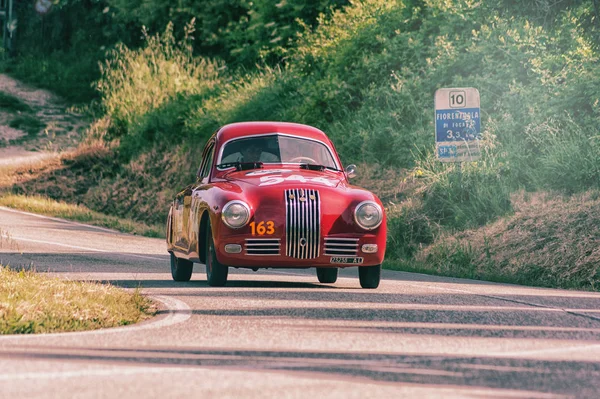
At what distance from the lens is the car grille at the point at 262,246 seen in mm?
13602

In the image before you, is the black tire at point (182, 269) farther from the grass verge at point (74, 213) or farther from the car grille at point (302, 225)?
the grass verge at point (74, 213)

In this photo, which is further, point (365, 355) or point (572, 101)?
point (572, 101)

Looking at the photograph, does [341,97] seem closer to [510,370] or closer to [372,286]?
[372,286]

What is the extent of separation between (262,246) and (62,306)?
341 cm

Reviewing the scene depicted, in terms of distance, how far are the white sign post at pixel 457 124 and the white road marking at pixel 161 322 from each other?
10.5 metres

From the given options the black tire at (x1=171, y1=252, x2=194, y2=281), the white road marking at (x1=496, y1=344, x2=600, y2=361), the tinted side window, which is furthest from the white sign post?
the white road marking at (x1=496, y1=344, x2=600, y2=361)

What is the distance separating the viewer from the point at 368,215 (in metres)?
13.9

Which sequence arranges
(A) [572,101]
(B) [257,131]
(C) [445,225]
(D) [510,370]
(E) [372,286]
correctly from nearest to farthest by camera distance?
(D) [510,370]
(E) [372,286]
(B) [257,131]
(C) [445,225]
(A) [572,101]

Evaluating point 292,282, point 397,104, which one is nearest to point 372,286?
point 292,282

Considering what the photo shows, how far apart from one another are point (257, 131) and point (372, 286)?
8.37ft

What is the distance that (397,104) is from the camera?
104ft

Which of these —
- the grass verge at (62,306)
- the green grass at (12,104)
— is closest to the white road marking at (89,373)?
the grass verge at (62,306)

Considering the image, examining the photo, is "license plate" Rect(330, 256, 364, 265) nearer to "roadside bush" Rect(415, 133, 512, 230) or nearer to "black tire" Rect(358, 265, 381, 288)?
"black tire" Rect(358, 265, 381, 288)

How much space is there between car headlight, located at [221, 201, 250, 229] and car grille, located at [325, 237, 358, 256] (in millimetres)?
938
